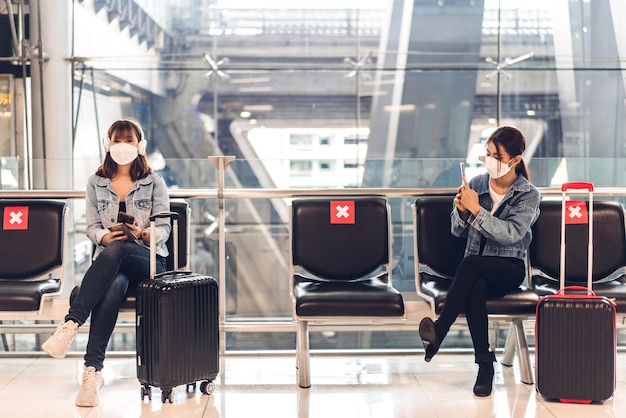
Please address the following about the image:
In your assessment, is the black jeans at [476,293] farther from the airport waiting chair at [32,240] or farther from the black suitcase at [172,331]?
the airport waiting chair at [32,240]

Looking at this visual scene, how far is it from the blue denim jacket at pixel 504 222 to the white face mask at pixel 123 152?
1.41 meters

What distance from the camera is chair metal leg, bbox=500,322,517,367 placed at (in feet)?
11.6

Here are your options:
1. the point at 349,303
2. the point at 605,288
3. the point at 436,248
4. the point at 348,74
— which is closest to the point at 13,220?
the point at 349,303

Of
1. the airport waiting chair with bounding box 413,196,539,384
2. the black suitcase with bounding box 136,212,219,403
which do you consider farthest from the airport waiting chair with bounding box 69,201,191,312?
the airport waiting chair with bounding box 413,196,539,384

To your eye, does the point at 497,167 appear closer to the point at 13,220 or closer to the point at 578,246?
the point at 578,246

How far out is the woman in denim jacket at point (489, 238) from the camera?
3.09m

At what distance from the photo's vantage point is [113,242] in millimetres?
3109

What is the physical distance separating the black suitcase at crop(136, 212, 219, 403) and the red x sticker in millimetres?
1719

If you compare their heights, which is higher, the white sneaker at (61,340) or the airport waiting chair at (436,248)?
the airport waiting chair at (436,248)

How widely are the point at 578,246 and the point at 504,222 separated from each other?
60 cm

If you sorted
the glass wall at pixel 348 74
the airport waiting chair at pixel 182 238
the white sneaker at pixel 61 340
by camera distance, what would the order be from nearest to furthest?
1. the white sneaker at pixel 61 340
2. the airport waiting chair at pixel 182 238
3. the glass wall at pixel 348 74

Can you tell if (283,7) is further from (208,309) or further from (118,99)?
(208,309)

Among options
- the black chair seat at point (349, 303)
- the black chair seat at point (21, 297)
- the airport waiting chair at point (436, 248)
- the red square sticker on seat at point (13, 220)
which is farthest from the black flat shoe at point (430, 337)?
the red square sticker on seat at point (13, 220)

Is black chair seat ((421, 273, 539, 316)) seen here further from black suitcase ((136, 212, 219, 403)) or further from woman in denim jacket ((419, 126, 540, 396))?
black suitcase ((136, 212, 219, 403))
